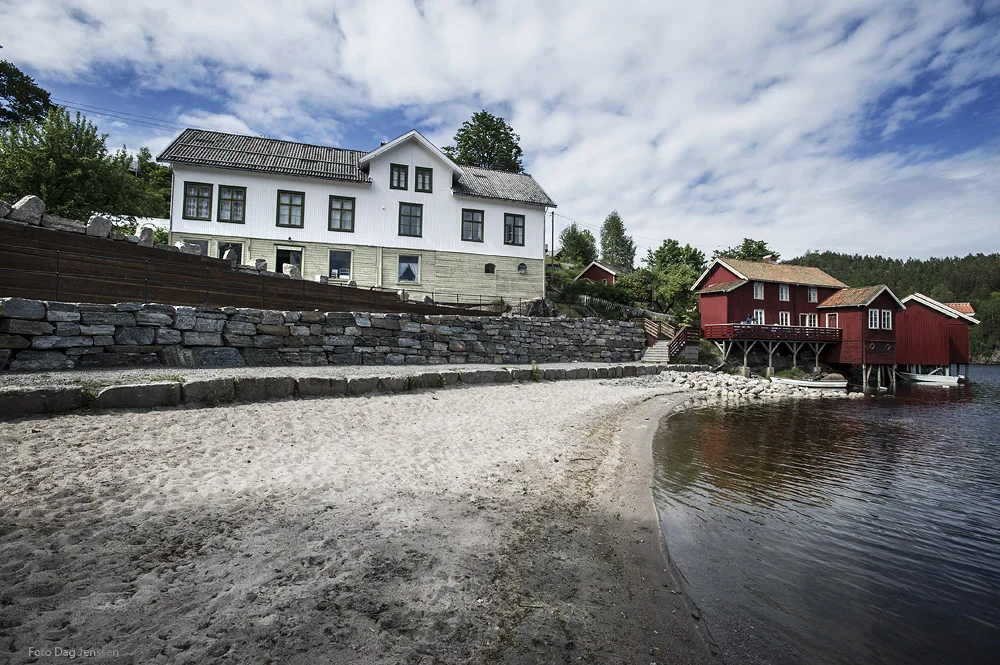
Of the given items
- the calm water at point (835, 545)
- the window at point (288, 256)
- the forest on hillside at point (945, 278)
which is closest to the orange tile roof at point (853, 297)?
the calm water at point (835, 545)

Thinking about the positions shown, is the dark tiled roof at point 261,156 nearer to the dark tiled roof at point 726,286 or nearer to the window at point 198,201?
the window at point 198,201

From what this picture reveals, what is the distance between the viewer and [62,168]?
63.8 ft

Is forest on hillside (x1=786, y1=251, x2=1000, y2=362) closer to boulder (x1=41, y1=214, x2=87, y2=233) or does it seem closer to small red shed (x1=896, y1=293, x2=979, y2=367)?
small red shed (x1=896, y1=293, x2=979, y2=367)

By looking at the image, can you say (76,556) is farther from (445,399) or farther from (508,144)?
(508,144)

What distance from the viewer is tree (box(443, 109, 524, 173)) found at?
43750mm

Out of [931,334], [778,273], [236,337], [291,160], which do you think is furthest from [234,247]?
[931,334]

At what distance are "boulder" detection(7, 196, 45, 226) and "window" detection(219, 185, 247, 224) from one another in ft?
41.4

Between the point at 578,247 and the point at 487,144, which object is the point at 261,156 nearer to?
the point at 487,144

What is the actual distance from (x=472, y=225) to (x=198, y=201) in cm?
1406

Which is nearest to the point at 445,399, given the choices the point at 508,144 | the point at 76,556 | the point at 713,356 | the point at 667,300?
the point at 76,556

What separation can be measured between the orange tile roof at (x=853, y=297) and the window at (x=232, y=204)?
39.1m

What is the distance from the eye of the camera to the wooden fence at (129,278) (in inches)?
375

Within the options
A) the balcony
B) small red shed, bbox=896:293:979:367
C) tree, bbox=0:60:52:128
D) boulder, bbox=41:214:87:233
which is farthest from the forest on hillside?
tree, bbox=0:60:52:128

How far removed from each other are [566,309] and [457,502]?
81.2 feet
